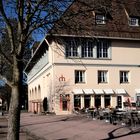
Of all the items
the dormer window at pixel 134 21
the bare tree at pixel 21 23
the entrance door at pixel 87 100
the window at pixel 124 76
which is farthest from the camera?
the dormer window at pixel 134 21

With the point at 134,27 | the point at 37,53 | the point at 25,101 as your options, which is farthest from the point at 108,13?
the point at 25,101

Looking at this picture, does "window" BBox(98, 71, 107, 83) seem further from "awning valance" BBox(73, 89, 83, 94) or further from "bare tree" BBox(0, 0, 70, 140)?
"bare tree" BBox(0, 0, 70, 140)

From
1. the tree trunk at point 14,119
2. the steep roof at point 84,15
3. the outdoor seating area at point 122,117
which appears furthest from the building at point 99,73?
the tree trunk at point 14,119

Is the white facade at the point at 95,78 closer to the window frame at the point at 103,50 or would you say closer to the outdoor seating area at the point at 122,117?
the window frame at the point at 103,50

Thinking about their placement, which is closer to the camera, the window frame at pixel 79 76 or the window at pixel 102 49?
the window frame at pixel 79 76

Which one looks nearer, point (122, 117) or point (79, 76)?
point (122, 117)

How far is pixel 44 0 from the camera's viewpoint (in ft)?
41.3

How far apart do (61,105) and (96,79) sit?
202 inches

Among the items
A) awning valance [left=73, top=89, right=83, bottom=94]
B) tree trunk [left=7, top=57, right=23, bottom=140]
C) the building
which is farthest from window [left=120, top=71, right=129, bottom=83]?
tree trunk [left=7, top=57, right=23, bottom=140]

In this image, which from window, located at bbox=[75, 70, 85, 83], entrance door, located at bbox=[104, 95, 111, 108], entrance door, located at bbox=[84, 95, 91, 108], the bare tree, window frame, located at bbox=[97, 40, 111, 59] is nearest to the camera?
the bare tree

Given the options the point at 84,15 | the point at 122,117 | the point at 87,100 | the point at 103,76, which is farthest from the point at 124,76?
the point at 84,15

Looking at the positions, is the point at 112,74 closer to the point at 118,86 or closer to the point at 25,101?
the point at 118,86

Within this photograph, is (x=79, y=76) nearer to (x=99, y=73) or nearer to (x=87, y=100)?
(x=99, y=73)

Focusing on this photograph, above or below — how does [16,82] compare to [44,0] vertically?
below
